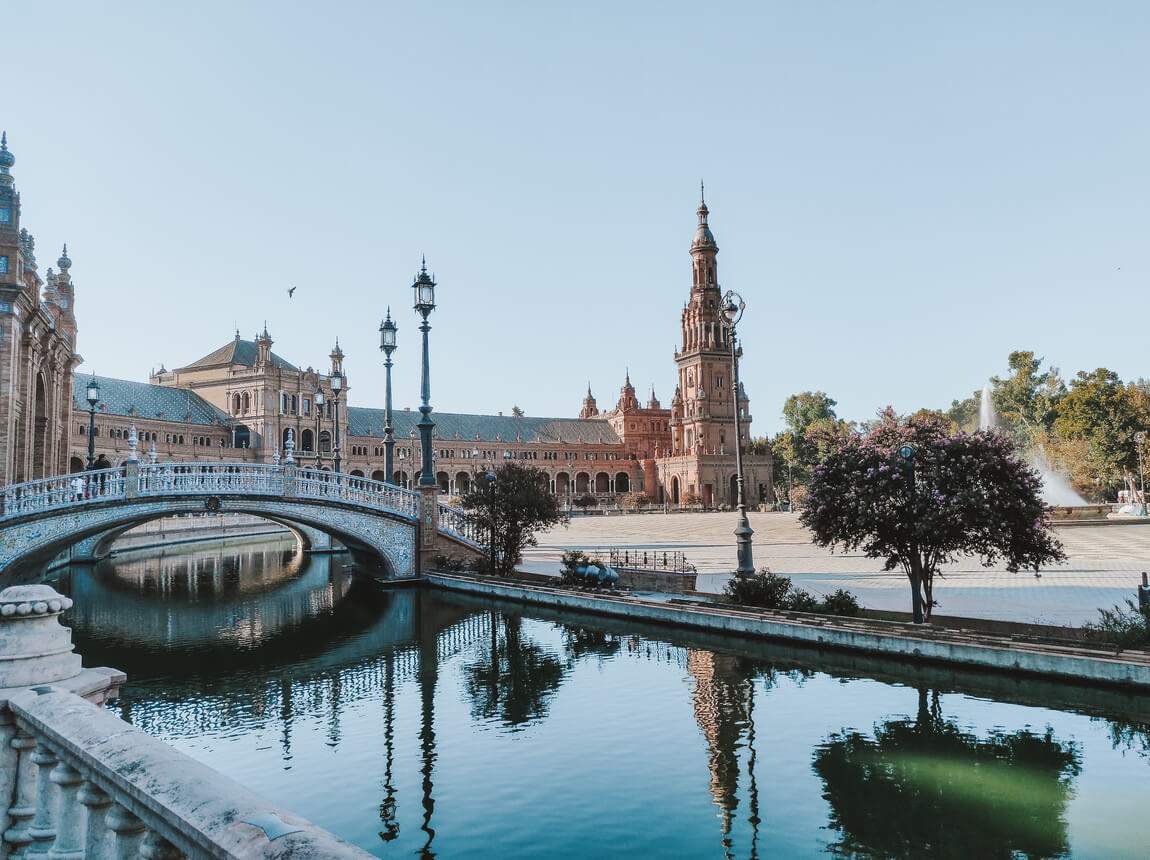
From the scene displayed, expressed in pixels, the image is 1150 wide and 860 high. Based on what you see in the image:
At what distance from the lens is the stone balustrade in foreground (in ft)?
10.0

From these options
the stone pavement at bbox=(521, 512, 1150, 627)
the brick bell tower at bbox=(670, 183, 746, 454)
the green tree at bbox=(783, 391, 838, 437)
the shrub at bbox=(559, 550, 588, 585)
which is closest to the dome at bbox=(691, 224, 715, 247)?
the brick bell tower at bbox=(670, 183, 746, 454)

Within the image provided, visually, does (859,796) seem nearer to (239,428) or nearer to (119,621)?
(119,621)

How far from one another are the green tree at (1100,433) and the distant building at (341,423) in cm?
2901

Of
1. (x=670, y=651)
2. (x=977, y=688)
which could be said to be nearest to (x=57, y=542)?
(x=670, y=651)

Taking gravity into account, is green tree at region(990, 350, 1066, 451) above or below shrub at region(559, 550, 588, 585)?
above

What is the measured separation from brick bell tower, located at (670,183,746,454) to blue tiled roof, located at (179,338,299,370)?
5263cm

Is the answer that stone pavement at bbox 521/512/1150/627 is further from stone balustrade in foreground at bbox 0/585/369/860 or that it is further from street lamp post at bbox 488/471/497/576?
stone balustrade in foreground at bbox 0/585/369/860

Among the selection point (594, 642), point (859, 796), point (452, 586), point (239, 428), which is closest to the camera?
point (859, 796)

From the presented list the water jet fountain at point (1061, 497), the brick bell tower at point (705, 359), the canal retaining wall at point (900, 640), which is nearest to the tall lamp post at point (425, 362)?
the canal retaining wall at point (900, 640)

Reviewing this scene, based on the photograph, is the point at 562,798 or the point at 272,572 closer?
the point at 562,798

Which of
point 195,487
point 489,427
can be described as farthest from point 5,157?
→ point 489,427

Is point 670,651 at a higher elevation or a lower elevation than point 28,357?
lower

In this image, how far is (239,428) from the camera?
298ft

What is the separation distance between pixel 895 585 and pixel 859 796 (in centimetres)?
1520
